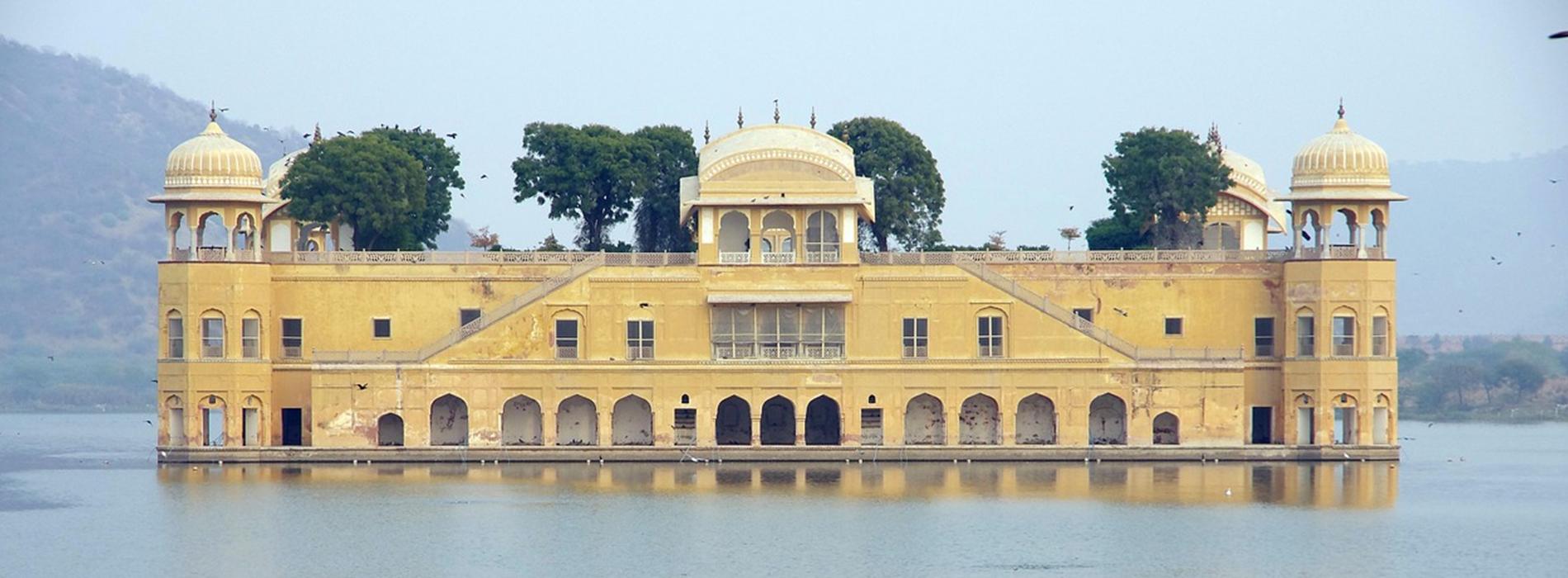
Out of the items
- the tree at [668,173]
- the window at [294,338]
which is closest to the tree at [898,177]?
the tree at [668,173]

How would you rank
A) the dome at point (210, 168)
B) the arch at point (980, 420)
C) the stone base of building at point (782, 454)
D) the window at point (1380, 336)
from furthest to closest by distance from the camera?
the arch at point (980, 420)
the dome at point (210, 168)
the window at point (1380, 336)
the stone base of building at point (782, 454)

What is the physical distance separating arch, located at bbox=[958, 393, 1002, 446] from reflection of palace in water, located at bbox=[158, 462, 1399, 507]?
186cm

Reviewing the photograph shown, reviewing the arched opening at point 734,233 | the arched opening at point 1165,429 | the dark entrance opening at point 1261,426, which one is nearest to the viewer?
the arched opening at point 1165,429

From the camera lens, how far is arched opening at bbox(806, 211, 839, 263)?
219 ft

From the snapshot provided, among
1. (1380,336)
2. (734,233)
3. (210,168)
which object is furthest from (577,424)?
(1380,336)

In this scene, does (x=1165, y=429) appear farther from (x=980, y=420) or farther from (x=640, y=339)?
(x=640, y=339)

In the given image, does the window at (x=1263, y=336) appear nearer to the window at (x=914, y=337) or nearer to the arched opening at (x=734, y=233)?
the window at (x=914, y=337)

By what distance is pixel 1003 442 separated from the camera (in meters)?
66.1

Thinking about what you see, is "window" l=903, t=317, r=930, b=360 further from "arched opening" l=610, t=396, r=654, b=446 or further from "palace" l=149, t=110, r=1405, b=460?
"arched opening" l=610, t=396, r=654, b=446

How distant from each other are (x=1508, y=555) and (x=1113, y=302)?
1977 cm

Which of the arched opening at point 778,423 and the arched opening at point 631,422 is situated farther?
the arched opening at point 778,423

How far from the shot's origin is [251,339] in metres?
65.9

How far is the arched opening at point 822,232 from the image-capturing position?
66.8 metres

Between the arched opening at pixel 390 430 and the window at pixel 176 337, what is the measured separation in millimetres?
5083
